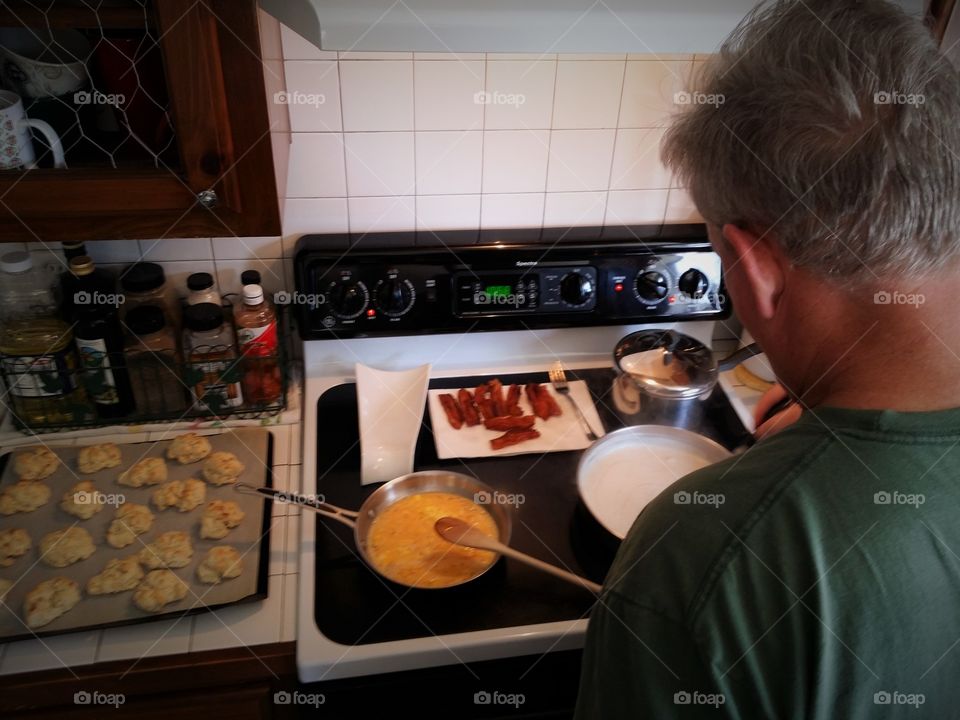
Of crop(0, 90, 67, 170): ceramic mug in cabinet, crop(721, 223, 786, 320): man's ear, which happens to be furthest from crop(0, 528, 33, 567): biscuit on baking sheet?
crop(721, 223, 786, 320): man's ear

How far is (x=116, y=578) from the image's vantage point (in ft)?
3.07

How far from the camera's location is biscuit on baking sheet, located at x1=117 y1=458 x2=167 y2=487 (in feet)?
3.53

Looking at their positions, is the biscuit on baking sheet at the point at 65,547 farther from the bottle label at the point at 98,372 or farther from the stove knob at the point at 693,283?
the stove knob at the point at 693,283

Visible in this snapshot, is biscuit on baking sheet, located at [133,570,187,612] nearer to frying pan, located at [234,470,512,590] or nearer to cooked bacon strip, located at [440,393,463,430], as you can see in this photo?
frying pan, located at [234,470,512,590]

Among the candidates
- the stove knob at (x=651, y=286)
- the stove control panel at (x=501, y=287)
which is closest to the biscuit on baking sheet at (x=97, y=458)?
the stove control panel at (x=501, y=287)

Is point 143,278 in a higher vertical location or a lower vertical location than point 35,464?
higher

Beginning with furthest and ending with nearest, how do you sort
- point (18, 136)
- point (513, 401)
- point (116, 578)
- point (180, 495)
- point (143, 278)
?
1. point (513, 401)
2. point (143, 278)
3. point (180, 495)
4. point (116, 578)
5. point (18, 136)

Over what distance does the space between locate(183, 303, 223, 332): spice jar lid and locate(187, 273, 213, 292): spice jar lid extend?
0.04 m

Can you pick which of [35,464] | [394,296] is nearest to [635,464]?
[394,296]

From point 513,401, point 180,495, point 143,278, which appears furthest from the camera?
point 513,401

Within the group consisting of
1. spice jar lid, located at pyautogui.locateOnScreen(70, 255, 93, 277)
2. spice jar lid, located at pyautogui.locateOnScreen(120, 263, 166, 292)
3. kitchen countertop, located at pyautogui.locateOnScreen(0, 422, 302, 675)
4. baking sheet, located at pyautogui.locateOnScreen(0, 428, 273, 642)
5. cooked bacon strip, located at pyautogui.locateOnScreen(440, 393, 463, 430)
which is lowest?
kitchen countertop, located at pyautogui.locateOnScreen(0, 422, 302, 675)

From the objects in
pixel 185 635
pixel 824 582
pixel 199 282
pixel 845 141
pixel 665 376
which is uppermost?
pixel 845 141

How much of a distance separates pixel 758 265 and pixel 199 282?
885 mm

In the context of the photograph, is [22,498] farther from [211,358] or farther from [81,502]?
[211,358]
